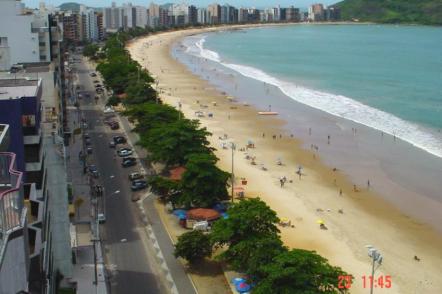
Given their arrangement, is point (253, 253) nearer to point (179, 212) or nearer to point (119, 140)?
point (179, 212)

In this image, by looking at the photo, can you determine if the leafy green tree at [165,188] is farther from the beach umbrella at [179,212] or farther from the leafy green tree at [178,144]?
the leafy green tree at [178,144]

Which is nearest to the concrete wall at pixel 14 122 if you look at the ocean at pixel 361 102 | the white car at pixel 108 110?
the ocean at pixel 361 102

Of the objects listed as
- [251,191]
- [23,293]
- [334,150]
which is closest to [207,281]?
[251,191]

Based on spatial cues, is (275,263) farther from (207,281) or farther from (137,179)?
(137,179)

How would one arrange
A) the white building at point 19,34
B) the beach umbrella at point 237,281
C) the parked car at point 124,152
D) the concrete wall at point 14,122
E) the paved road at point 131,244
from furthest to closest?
the parked car at point 124,152, the white building at point 19,34, the paved road at point 131,244, the beach umbrella at point 237,281, the concrete wall at point 14,122

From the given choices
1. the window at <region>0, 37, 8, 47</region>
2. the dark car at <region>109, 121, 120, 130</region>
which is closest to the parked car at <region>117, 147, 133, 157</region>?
the dark car at <region>109, 121, 120, 130</region>

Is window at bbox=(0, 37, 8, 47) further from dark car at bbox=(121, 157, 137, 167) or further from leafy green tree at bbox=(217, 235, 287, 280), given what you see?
leafy green tree at bbox=(217, 235, 287, 280)
